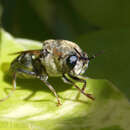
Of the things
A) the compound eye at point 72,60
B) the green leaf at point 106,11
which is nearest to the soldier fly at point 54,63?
the compound eye at point 72,60

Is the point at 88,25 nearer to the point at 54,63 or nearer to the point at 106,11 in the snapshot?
the point at 106,11

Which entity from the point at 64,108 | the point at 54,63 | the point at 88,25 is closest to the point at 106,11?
the point at 88,25

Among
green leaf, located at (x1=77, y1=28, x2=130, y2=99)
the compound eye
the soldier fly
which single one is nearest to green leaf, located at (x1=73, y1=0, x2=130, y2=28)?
green leaf, located at (x1=77, y1=28, x2=130, y2=99)

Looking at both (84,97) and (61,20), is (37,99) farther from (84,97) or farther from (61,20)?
(61,20)

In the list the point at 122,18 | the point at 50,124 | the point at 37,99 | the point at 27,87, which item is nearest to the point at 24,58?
the point at 27,87

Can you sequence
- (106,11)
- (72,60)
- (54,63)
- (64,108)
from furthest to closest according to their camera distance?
1. (106,11)
2. (54,63)
3. (72,60)
4. (64,108)

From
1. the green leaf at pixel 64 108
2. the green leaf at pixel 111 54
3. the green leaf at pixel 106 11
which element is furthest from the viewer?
the green leaf at pixel 106 11

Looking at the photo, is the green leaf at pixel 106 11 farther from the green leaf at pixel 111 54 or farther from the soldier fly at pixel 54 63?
the soldier fly at pixel 54 63
